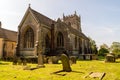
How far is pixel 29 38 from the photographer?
4119 cm

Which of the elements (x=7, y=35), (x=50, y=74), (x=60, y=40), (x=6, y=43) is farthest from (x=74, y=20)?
(x=50, y=74)

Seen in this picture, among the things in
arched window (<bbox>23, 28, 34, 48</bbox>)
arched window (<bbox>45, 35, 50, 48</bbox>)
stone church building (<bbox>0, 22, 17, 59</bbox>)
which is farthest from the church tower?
arched window (<bbox>23, 28, 34, 48</bbox>)

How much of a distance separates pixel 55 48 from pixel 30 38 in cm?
686

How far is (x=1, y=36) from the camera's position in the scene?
4872 cm

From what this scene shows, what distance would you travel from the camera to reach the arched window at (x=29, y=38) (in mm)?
40812

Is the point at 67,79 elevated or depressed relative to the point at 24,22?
depressed

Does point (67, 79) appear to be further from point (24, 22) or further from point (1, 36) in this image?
point (1, 36)

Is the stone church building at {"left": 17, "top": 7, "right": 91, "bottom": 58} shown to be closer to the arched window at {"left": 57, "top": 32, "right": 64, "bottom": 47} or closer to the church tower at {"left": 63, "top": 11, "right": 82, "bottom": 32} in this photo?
the arched window at {"left": 57, "top": 32, "right": 64, "bottom": 47}

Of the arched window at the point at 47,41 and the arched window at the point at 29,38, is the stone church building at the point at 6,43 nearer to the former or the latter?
the arched window at the point at 29,38

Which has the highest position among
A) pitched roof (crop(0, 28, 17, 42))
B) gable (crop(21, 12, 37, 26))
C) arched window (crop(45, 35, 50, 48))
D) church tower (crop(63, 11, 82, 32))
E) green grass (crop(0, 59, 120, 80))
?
church tower (crop(63, 11, 82, 32))

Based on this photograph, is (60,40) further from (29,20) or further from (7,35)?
(7,35)

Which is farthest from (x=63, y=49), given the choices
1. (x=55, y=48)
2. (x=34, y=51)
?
(x=34, y=51)

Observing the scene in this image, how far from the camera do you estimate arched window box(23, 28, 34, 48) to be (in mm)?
40812

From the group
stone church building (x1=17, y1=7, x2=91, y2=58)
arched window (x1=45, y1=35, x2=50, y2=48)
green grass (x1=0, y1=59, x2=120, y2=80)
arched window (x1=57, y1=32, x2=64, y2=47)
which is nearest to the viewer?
green grass (x1=0, y1=59, x2=120, y2=80)
